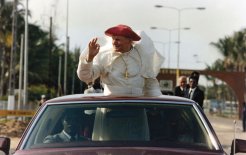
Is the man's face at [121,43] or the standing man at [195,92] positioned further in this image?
the standing man at [195,92]

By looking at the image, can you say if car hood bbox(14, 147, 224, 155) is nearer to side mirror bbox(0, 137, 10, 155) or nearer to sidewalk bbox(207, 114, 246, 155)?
side mirror bbox(0, 137, 10, 155)

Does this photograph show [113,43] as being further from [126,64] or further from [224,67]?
[224,67]

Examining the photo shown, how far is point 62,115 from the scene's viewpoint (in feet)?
18.6

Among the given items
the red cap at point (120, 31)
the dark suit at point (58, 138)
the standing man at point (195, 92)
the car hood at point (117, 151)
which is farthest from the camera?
the standing man at point (195, 92)

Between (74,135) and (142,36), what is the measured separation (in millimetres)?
1712

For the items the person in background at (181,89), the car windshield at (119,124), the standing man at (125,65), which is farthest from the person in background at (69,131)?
the person in background at (181,89)

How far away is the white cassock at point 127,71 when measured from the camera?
625 cm

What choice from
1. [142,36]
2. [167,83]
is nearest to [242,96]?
[167,83]

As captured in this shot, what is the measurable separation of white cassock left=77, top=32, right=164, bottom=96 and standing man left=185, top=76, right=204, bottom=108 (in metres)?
5.43

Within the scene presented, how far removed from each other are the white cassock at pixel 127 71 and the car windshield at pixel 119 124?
46 centimetres

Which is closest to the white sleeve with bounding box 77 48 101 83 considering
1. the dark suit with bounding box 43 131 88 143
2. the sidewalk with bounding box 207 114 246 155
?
the dark suit with bounding box 43 131 88 143

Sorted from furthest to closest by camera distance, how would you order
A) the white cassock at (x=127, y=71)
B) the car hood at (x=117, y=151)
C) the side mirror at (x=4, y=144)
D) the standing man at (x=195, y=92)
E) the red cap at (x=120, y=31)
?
the standing man at (x=195, y=92) → the white cassock at (x=127, y=71) → the red cap at (x=120, y=31) → the side mirror at (x=4, y=144) → the car hood at (x=117, y=151)

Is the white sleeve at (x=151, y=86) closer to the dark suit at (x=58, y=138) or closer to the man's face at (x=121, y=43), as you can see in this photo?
the man's face at (x=121, y=43)

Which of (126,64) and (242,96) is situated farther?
(242,96)
